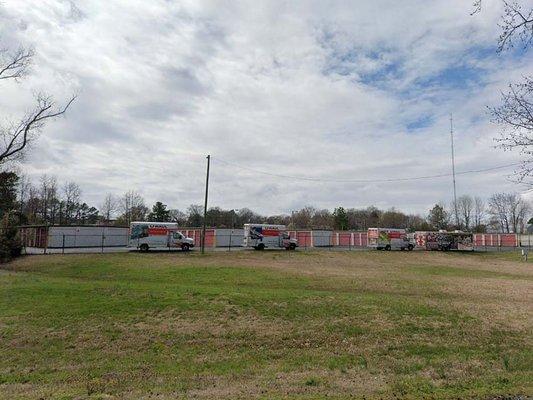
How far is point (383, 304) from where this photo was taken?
15.2 metres

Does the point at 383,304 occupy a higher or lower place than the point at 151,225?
lower

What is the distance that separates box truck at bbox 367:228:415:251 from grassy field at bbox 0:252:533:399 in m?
45.7

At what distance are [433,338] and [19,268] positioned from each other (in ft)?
101

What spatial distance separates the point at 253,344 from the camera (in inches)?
441

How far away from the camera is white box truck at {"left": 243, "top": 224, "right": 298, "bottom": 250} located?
53625 mm

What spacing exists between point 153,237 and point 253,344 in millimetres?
37656

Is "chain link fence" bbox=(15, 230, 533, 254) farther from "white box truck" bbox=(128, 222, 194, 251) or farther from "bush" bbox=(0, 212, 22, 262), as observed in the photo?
"bush" bbox=(0, 212, 22, 262)

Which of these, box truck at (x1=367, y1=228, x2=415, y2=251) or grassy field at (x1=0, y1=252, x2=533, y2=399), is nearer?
grassy field at (x1=0, y1=252, x2=533, y2=399)

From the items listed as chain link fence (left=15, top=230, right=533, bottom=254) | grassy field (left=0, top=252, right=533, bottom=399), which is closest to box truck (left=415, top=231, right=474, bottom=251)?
chain link fence (left=15, top=230, right=533, bottom=254)

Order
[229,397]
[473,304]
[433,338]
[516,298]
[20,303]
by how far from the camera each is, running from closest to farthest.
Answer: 1. [229,397]
2. [433,338]
3. [20,303]
4. [473,304]
5. [516,298]

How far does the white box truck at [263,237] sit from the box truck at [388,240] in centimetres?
1706

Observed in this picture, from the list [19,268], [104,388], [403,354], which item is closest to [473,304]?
[403,354]

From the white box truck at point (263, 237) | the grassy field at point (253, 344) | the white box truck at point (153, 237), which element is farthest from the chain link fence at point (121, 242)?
the grassy field at point (253, 344)

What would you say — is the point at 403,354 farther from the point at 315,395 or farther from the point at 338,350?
the point at 315,395
